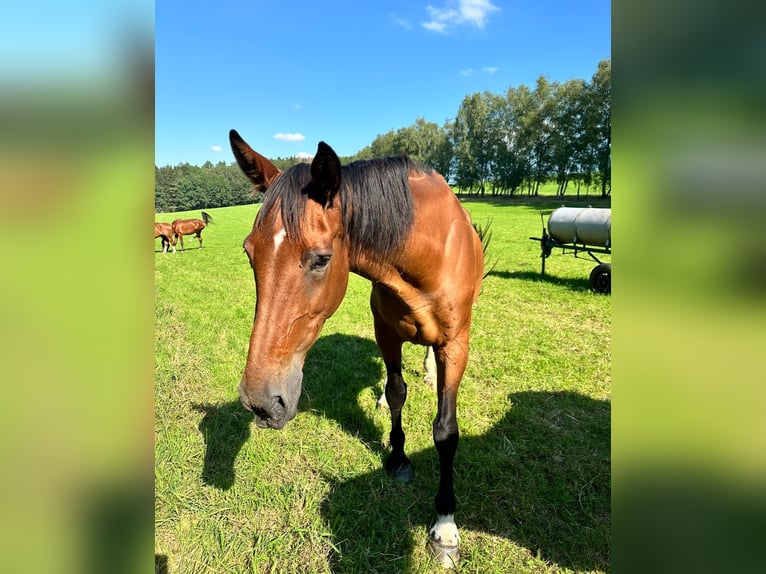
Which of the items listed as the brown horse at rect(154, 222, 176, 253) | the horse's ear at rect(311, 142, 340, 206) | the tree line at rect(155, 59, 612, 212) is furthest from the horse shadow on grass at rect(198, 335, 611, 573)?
the tree line at rect(155, 59, 612, 212)

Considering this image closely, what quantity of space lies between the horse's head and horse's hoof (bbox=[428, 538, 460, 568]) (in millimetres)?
1387

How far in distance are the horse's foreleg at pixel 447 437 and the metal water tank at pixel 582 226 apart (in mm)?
6799

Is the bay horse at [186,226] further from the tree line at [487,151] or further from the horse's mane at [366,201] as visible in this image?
the tree line at [487,151]

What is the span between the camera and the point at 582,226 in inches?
342

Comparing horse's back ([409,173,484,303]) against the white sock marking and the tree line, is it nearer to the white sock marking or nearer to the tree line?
the white sock marking

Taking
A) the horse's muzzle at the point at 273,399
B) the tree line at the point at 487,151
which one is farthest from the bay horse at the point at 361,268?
the tree line at the point at 487,151

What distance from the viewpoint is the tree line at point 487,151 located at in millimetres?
43375

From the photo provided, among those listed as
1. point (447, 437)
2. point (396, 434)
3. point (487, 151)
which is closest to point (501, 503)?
point (447, 437)

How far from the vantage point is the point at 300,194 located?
1791 millimetres

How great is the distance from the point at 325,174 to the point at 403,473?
7.65 ft

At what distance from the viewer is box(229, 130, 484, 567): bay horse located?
173cm

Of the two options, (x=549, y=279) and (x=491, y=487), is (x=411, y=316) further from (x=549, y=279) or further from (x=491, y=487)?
(x=549, y=279)

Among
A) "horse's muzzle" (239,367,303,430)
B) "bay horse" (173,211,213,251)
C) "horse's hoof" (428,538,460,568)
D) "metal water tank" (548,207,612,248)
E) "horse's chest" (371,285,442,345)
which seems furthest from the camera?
"bay horse" (173,211,213,251)
